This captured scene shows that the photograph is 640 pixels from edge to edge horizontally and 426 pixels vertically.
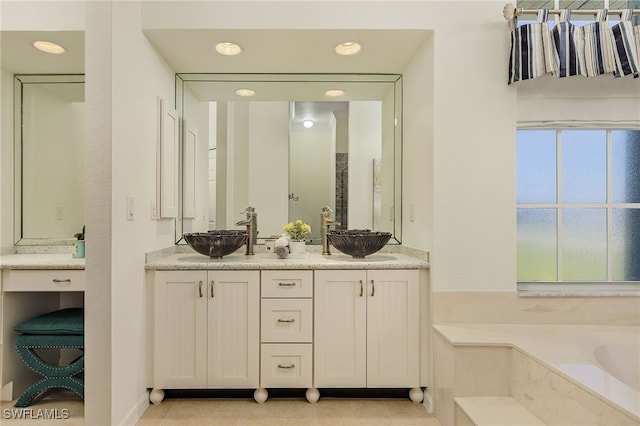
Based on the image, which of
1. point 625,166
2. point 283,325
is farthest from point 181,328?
point 625,166

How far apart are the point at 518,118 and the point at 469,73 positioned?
398 millimetres

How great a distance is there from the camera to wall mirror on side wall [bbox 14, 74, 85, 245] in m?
2.50

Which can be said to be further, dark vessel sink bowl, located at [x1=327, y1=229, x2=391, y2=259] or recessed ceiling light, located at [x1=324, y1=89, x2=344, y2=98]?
recessed ceiling light, located at [x1=324, y1=89, x2=344, y2=98]

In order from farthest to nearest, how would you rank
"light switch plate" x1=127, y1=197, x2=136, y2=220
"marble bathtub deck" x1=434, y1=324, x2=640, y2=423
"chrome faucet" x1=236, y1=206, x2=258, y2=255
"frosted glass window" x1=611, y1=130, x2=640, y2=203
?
"chrome faucet" x1=236, y1=206, x2=258, y2=255, "frosted glass window" x1=611, y1=130, x2=640, y2=203, "light switch plate" x1=127, y1=197, x2=136, y2=220, "marble bathtub deck" x1=434, y1=324, x2=640, y2=423

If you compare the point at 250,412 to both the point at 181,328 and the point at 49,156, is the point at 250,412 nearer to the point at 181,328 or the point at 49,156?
the point at 181,328

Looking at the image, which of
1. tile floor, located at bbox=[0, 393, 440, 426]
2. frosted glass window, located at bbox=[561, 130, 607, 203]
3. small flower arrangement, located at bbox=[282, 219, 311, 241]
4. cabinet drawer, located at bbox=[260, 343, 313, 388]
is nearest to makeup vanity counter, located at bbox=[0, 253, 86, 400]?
tile floor, located at bbox=[0, 393, 440, 426]

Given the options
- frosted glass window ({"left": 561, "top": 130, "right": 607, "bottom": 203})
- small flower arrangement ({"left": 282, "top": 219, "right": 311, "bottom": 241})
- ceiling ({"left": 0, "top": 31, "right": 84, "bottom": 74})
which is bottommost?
small flower arrangement ({"left": 282, "top": 219, "right": 311, "bottom": 241})

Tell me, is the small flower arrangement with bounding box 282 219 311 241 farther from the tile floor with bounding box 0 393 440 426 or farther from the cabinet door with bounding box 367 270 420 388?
the tile floor with bounding box 0 393 440 426

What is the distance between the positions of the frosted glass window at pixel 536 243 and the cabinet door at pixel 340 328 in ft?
3.31

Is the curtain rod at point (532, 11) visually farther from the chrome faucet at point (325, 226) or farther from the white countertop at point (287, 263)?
the chrome faucet at point (325, 226)

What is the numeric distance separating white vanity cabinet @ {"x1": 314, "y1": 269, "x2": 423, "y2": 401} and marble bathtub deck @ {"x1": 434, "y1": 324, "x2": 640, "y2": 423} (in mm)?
278

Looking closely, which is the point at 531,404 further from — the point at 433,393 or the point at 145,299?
the point at 145,299

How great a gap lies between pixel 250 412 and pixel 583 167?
249cm

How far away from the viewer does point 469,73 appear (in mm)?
2033
